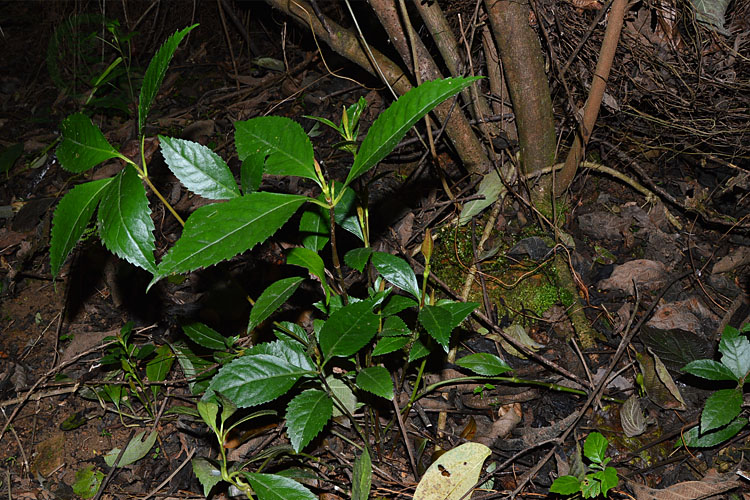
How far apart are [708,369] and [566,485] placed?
22.3 inches

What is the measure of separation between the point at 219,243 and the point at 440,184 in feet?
5.03

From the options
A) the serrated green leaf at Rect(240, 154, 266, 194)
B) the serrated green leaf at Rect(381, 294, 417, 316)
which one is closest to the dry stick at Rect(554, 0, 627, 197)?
the serrated green leaf at Rect(381, 294, 417, 316)

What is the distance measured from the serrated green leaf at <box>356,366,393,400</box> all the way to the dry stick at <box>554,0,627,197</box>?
4.05ft

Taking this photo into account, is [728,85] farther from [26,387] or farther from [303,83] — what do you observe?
[26,387]

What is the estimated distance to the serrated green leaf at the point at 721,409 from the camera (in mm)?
1550

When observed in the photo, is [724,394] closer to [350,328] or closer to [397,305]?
[397,305]

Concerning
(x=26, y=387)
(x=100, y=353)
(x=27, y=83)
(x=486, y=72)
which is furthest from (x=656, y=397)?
(x=27, y=83)

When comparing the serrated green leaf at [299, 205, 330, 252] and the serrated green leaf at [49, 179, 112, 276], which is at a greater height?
the serrated green leaf at [49, 179, 112, 276]

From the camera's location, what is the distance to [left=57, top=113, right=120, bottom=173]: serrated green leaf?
3.97ft

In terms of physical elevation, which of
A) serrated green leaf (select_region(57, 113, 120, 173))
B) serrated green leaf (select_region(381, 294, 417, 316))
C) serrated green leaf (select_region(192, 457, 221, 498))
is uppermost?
serrated green leaf (select_region(57, 113, 120, 173))

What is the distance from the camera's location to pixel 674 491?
1.59 meters

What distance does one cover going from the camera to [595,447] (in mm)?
1561

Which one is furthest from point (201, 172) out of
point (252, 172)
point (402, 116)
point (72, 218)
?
point (402, 116)

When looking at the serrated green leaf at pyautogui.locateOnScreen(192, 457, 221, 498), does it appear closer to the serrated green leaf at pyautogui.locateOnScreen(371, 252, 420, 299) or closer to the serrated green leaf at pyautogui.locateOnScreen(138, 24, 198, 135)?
the serrated green leaf at pyautogui.locateOnScreen(371, 252, 420, 299)
